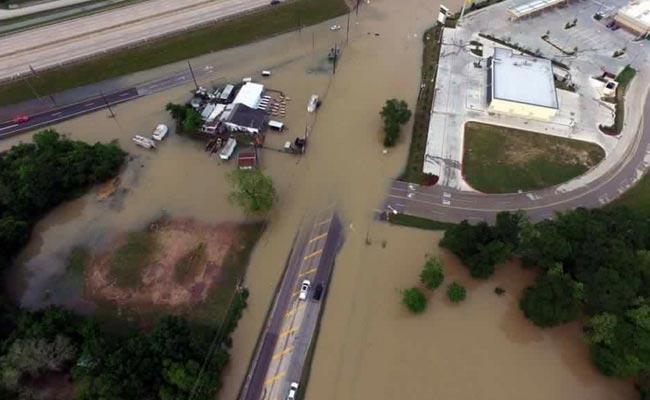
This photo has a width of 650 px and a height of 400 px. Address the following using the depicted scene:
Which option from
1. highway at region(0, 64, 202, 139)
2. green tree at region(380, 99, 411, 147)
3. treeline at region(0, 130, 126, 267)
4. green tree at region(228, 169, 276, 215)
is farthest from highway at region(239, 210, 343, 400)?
highway at region(0, 64, 202, 139)

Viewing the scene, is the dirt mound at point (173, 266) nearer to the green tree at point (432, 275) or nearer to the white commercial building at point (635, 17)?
the green tree at point (432, 275)

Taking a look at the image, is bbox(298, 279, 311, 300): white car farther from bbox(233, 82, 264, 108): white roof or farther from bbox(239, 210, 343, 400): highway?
bbox(233, 82, 264, 108): white roof

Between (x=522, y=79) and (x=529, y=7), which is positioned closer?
(x=522, y=79)

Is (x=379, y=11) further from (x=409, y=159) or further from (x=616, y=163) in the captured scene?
(x=616, y=163)

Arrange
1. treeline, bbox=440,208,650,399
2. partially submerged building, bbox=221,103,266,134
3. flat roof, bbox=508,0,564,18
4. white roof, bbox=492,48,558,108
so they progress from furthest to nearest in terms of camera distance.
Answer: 1. flat roof, bbox=508,0,564,18
2. white roof, bbox=492,48,558,108
3. partially submerged building, bbox=221,103,266,134
4. treeline, bbox=440,208,650,399

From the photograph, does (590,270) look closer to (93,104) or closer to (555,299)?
(555,299)

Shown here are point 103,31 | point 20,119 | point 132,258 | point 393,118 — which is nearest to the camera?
point 132,258

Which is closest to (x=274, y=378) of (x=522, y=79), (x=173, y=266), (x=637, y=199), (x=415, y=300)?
(x=415, y=300)
